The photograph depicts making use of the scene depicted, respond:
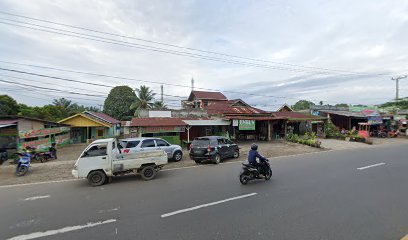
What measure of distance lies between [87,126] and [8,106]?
49.1 ft

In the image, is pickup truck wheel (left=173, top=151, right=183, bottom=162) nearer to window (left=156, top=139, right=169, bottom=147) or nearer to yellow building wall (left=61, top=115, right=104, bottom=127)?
window (left=156, top=139, right=169, bottom=147)

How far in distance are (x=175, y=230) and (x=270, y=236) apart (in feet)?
6.11

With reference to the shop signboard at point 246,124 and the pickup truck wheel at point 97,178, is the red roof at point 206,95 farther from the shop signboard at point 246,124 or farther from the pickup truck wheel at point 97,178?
the pickup truck wheel at point 97,178

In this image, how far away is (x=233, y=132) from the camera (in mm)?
24766

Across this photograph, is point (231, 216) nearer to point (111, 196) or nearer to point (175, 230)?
point (175, 230)

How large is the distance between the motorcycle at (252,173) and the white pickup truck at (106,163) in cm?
379

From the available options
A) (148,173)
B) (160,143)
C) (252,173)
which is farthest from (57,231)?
(160,143)

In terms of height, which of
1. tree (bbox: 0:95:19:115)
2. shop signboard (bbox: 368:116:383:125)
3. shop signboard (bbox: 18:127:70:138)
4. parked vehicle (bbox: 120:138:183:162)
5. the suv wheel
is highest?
tree (bbox: 0:95:19:115)

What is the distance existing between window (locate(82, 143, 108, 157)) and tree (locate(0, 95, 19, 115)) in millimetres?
29893

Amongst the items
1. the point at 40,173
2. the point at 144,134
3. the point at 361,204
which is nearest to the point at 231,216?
the point at 361,204

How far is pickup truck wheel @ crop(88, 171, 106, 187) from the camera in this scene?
787 cm

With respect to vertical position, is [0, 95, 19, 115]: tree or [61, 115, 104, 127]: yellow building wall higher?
[0, 95, 19, 115]: tree

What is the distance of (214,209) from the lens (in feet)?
16.8

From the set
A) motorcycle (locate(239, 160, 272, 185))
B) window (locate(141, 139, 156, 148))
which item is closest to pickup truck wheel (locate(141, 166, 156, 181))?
window (locate(141, 139, 156, 148))
